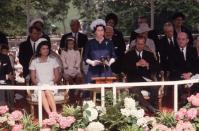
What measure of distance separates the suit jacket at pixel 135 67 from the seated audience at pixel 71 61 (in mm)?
1211

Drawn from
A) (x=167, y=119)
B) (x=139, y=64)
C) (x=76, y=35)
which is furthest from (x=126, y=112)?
(x=76, y=35)

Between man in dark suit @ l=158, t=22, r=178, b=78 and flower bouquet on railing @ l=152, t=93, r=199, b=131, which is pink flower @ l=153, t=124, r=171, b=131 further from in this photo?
man in dark suit @ l=158, t=22, r=178, b=78

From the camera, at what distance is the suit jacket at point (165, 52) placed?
760 centimetres

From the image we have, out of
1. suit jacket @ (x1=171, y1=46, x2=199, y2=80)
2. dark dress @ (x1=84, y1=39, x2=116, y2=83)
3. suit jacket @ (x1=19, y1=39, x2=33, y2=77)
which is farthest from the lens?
suit jacket @ (x1=19, y1=39, x2=33, y2=77)

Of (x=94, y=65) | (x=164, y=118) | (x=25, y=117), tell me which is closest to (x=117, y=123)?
(x=164, y=118)

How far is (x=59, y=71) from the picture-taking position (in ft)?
24.2

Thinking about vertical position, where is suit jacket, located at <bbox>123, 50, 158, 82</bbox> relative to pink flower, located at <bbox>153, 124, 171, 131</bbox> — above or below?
above

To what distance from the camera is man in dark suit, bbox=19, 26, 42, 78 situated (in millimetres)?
7805

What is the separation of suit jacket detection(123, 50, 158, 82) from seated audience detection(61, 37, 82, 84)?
3.97 ft

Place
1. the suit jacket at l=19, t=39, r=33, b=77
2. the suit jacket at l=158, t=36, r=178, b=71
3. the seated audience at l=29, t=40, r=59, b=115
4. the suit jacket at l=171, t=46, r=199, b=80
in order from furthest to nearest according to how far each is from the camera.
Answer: the suit jacket at l=19, t=39, r=33, b=77 < the suit jacket at l=158, t=36, r=178, b=71 < the suit jacket at l=171, t=46, r=199, b=80 < the seated audience at l=29, t=40, r=59, b=115

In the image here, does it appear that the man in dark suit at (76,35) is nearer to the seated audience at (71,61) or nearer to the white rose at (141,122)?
the seated audience at (71,61)

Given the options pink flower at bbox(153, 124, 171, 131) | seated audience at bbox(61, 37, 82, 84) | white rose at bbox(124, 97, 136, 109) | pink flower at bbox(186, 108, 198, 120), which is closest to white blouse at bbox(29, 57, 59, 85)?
seated audience at bbox(61, 37, 82, 84)

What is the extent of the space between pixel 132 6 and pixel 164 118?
38.1m

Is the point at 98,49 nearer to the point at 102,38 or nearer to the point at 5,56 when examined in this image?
the point at 102,38
